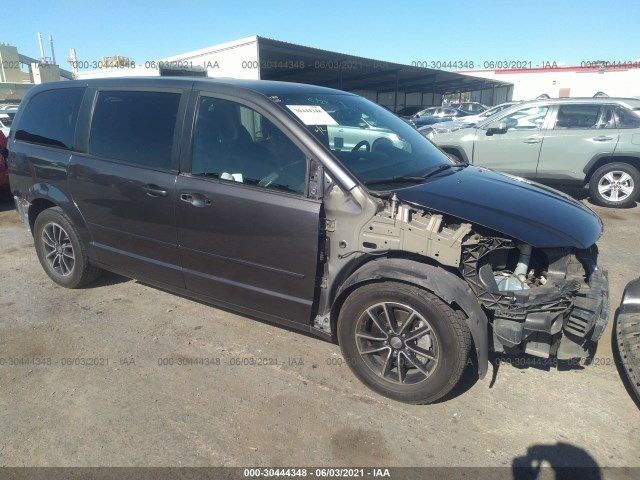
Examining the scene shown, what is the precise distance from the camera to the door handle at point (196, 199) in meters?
2.94

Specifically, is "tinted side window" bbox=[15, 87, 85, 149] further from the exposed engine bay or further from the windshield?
the exposed engine bay

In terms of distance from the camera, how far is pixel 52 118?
12.8ft

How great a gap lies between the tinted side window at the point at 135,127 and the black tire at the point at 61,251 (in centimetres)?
85

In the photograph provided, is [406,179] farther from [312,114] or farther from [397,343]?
[397,343]

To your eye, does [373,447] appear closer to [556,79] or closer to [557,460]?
[557,460]

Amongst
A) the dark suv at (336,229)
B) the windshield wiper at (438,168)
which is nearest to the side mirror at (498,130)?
the dark suv at (336,229)

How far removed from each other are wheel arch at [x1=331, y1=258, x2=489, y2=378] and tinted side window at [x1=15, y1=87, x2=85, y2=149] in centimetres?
281

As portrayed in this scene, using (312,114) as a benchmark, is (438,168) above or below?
below

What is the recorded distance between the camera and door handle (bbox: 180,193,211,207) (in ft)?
9.65

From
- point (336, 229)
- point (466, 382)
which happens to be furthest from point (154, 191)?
point (466, 382)

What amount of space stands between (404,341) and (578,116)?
6.67 m

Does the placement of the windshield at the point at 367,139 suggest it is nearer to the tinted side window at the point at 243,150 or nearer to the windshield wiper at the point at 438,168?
the windshield wiper at the point at 438,168

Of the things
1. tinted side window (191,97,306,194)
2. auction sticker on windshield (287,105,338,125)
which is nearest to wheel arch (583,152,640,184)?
auction sticker on windshield (287,105,338,125)

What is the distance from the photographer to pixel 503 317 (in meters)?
2.46
